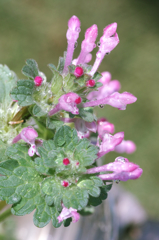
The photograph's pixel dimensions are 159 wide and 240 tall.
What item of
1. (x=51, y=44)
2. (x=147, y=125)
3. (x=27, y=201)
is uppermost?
(x=51, y=44)

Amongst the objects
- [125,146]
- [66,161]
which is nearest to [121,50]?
Result: [125,146]

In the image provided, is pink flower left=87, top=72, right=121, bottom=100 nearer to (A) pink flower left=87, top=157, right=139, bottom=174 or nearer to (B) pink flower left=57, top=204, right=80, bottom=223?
(A) pink flower left=87, top=157, right=139, bottom=174

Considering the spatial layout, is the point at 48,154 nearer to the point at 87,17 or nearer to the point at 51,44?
the point at 51,44

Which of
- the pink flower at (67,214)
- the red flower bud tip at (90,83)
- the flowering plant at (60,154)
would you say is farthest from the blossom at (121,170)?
the red flower bud tip at (90,83)

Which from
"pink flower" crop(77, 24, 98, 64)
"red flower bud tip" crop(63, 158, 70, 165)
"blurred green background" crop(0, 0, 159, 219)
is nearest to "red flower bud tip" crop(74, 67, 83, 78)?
"pink flower" crop(77, 24, 98, 64)

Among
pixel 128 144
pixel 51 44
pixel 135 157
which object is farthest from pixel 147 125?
pixel 128 144

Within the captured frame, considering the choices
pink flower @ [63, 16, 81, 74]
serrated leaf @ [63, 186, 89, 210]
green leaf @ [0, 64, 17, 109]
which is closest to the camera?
serrated leaf @ [63, 186, 89, 210]
